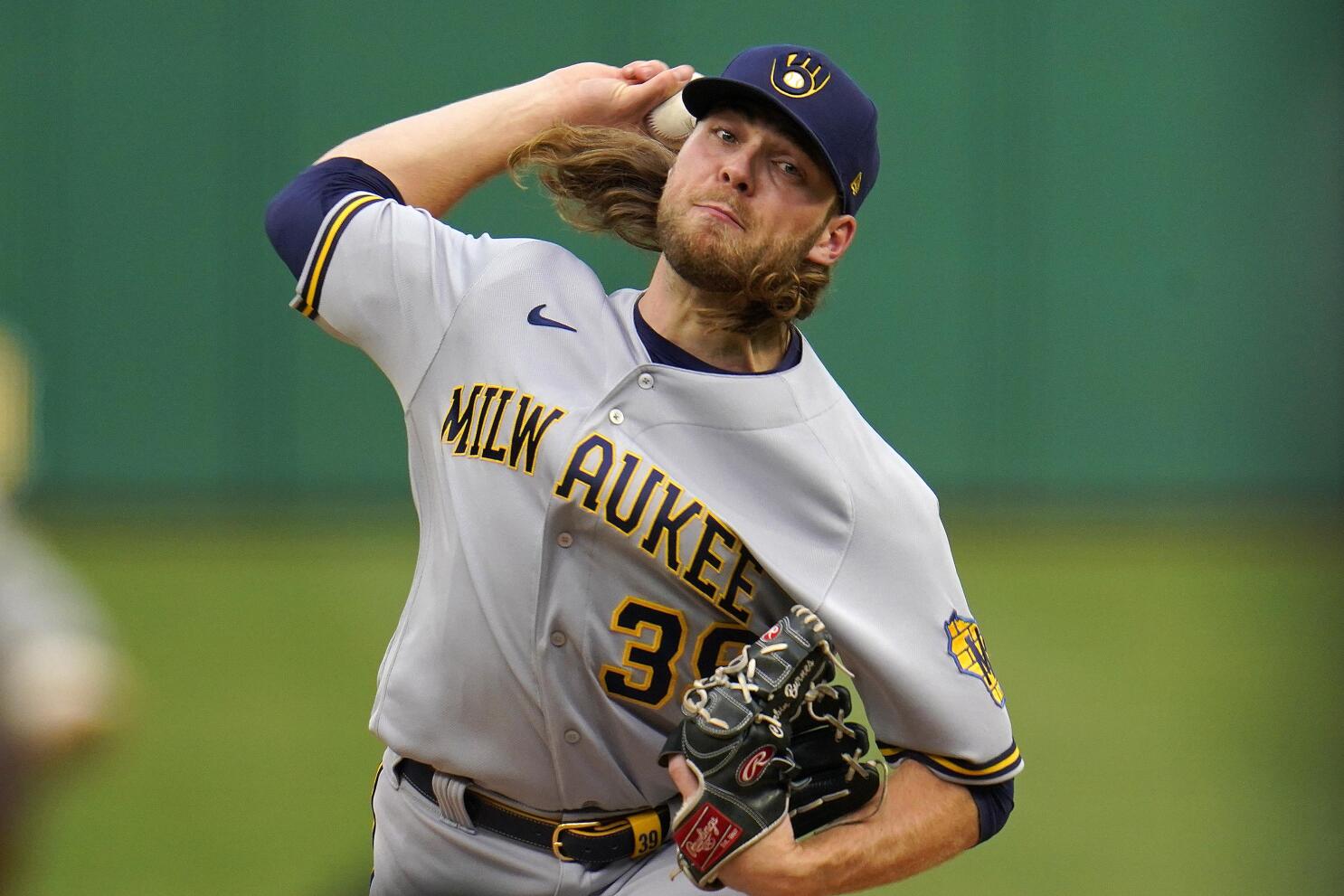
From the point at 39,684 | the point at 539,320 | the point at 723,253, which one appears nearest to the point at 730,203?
the point at 723,253

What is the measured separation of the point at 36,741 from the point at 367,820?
157 inches

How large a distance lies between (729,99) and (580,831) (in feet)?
3.93

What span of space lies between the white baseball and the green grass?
214cm

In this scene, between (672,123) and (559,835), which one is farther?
(672,123)

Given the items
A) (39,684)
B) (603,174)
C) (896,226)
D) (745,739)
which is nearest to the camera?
(39,684)

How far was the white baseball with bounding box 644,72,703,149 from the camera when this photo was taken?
Answer: 2816mm

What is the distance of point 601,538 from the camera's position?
2492mm

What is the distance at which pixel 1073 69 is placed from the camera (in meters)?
7.84

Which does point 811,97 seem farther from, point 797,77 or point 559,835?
point 559,835

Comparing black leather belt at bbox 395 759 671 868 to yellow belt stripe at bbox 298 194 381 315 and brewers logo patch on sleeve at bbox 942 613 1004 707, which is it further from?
yellow belt stripe at bbox 298 194 381 315

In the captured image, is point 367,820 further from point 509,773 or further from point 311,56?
point 311,56

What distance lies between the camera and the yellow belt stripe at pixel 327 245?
2605mm

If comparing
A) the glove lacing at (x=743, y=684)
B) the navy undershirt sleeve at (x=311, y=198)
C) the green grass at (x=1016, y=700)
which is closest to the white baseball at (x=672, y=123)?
the navy undershirt sleeve at (x=311, y=198)

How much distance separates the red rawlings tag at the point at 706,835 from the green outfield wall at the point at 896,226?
18.2 feet
